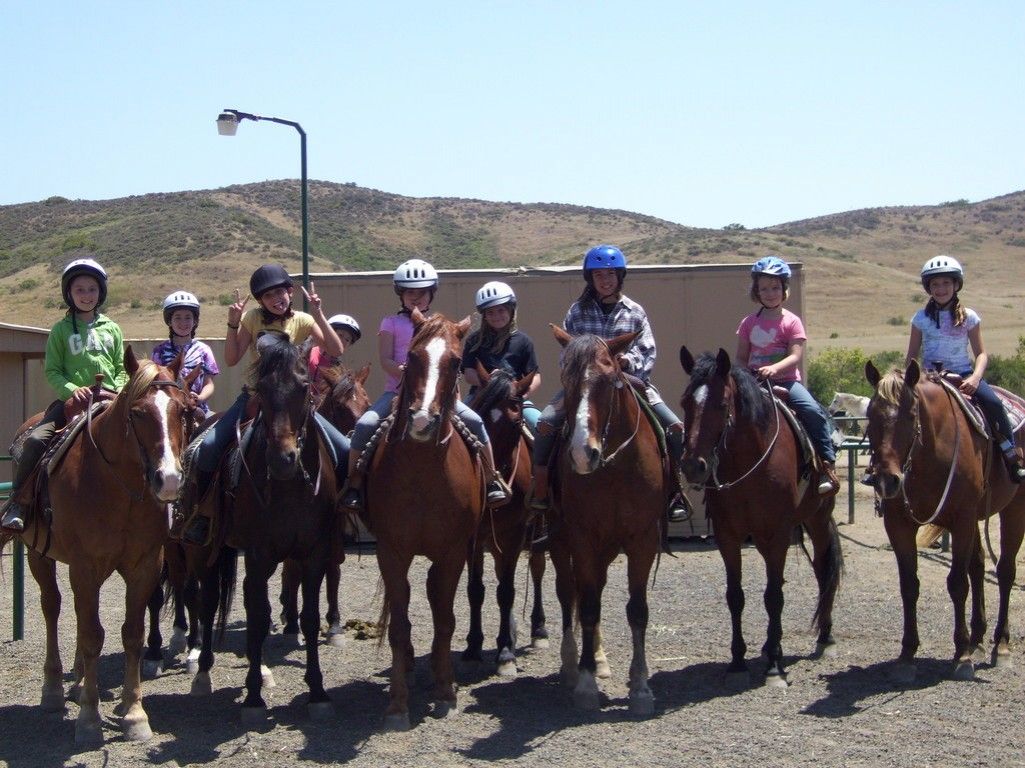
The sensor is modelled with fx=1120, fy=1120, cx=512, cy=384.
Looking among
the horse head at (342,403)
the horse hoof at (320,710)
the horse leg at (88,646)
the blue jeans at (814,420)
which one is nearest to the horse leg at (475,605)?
the horse hoof at (320,710)

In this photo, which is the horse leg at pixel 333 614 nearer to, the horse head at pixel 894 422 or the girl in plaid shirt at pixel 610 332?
the girl in plaid shirt at pixel 610 332

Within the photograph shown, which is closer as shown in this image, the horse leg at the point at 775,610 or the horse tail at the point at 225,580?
the horse leg at the point at 775,610

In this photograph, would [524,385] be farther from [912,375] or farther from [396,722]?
[912,375]

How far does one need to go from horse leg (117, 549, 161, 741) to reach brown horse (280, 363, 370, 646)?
88.0 inches

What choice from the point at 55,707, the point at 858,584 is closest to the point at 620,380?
the point at 55,707

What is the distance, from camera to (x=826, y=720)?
6.92 meters

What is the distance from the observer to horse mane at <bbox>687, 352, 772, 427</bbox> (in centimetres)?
780

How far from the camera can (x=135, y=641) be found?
6922mm

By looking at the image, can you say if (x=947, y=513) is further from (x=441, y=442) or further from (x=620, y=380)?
(x=441, y=442)

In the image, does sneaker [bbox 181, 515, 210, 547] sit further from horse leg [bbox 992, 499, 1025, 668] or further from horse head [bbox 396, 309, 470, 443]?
horse leg [bbox 992, 499, 1025, 668]

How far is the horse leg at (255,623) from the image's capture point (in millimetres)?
7094

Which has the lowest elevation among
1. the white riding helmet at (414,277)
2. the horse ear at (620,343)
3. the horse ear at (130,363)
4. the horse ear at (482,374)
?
the horse ear at (482,374)

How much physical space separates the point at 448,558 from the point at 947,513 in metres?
3.73

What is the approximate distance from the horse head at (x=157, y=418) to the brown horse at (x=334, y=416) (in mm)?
2646
